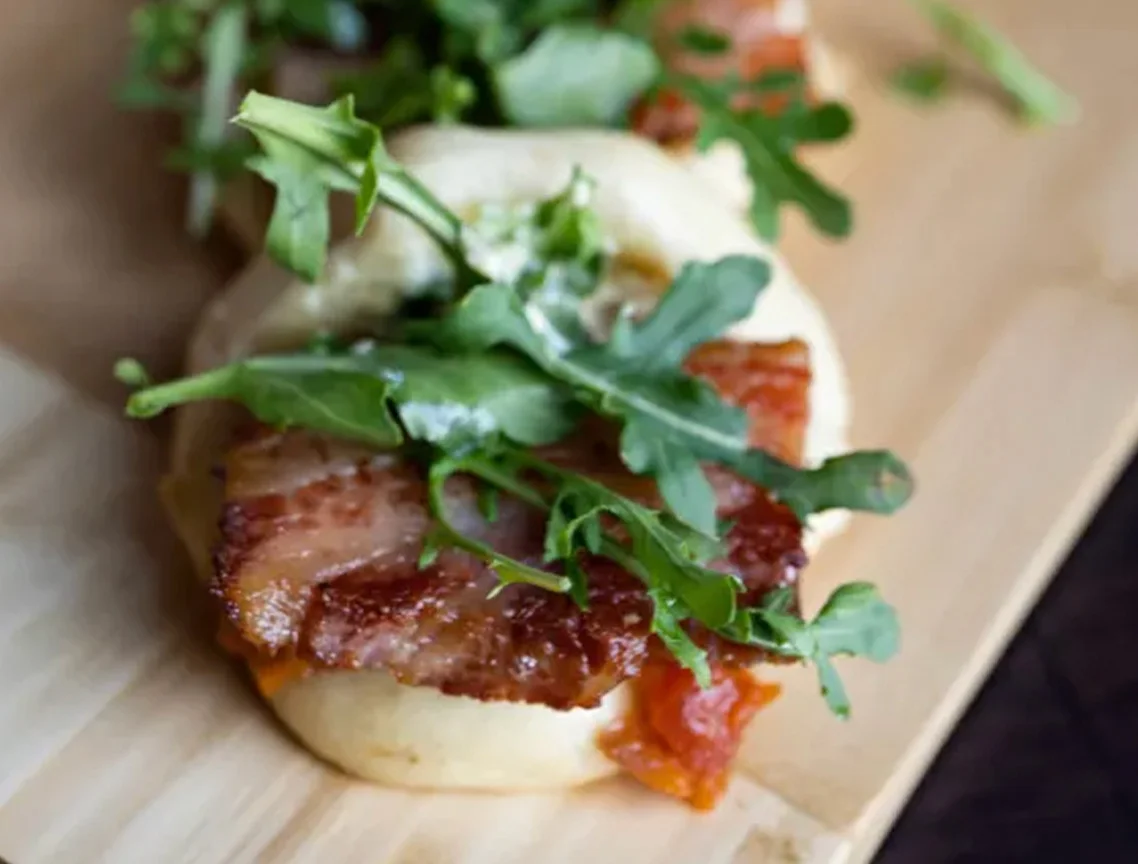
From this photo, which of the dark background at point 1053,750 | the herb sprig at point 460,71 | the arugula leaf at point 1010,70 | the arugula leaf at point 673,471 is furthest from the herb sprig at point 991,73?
the arugula leaf at point 673,471

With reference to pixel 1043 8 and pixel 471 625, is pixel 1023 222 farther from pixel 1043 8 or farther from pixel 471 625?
pixel 471 625

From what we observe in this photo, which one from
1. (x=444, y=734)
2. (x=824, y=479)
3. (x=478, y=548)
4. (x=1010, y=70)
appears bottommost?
(x=444, y=734)

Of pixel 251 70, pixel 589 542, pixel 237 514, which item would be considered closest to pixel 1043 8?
pixel 251 70

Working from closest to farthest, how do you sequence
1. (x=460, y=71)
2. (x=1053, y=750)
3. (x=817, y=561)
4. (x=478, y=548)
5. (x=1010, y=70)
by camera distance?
(x=478, y=548) → (x=1053, y=750) → (x=817, y=561) → (x=460, y=71) → (x=1010, y=70)

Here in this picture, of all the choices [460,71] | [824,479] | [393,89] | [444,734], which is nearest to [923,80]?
[460,71]

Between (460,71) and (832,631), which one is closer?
(832,631)

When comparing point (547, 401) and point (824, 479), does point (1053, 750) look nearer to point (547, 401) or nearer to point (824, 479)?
point (824, 479)

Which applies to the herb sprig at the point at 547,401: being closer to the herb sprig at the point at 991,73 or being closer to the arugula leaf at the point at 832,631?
the arugula leaf at the point at 832,631

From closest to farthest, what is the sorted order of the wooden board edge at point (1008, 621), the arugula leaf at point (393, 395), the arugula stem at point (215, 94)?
the arugula leaf at point (393, 395)
the wooden board edge at point (1008, 621)
the arugula stem at point (215, 94)
